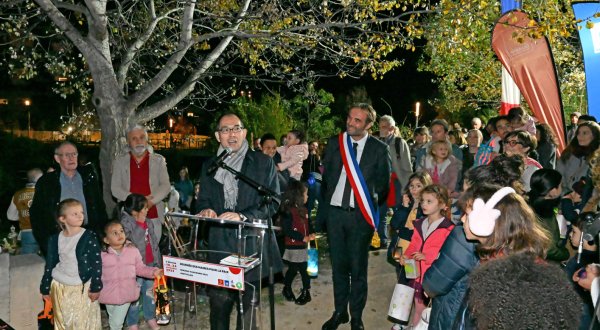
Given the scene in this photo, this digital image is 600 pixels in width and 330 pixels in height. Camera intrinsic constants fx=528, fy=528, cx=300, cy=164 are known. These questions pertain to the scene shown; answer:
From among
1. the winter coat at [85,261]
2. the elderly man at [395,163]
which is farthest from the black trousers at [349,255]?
the elderly man at [395,163]

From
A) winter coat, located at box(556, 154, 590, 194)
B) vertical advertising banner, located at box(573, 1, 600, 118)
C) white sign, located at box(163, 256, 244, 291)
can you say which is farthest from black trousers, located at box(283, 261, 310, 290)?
vertical advertising banner, located at box(573, 1, 600, 118)

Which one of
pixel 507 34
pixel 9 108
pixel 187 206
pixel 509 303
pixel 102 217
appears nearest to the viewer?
pixel 509 303

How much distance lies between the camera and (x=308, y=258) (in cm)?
654

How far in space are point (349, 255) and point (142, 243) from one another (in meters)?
2.20

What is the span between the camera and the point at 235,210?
4383 millimetres

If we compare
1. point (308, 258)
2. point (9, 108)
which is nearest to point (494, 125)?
point (308, 258)

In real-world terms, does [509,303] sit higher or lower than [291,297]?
higher

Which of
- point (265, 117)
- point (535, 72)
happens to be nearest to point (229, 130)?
point (535, 72)

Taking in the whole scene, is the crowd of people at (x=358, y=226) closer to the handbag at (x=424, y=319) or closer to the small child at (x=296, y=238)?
the small child at (x=296, y=238)

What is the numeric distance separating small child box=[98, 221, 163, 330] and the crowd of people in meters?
0.01

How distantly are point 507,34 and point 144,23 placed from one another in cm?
703

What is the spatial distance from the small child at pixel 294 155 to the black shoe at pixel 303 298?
5.74ft

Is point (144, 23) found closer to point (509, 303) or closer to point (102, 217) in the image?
point (102, 217)

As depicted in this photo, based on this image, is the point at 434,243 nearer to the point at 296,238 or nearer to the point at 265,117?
the point at 296,238
